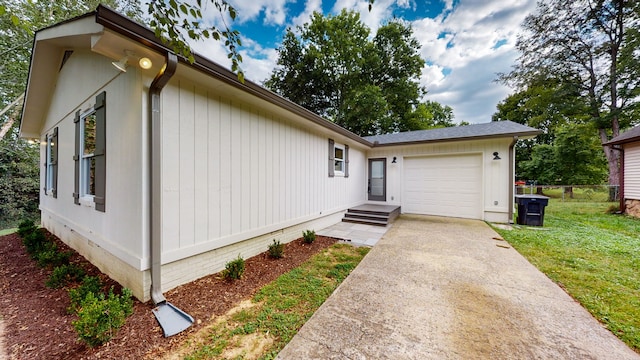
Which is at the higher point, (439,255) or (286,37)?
(286,37)

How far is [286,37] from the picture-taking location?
52.3 feet

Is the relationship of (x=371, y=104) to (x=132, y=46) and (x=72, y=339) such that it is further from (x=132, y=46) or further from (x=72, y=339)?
(x=72, y=339)

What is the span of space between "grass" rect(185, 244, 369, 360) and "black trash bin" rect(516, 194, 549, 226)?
5884 mm

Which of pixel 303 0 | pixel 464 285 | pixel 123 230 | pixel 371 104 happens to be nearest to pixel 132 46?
pixel 123 230

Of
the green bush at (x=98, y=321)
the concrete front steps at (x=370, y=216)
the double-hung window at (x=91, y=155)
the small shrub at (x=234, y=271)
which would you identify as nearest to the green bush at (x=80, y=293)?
the green bush at (x=98, y=321)

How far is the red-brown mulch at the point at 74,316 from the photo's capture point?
1806mm

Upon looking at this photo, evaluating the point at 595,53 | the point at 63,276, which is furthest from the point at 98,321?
the point at 595,53

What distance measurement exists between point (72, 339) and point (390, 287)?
Answer: 316cm

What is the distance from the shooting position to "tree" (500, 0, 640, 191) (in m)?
11.3

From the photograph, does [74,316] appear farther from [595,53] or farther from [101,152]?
[595,53]

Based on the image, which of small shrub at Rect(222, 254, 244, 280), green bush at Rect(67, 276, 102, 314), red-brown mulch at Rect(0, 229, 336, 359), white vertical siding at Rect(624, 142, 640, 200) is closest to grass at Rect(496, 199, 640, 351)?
white vertical siding at Rect(624, 142, 640, 200)

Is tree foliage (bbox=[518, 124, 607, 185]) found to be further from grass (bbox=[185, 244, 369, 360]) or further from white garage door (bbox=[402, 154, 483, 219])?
grass (bbox=[185, 244, 369, 360])

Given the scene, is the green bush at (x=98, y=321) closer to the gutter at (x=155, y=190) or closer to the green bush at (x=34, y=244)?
the gutter at (x=155, y=190)

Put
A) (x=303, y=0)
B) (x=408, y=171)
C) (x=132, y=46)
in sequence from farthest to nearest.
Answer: (x=303, y=0) → (x=408, y=171) → (x=132, y=46)
